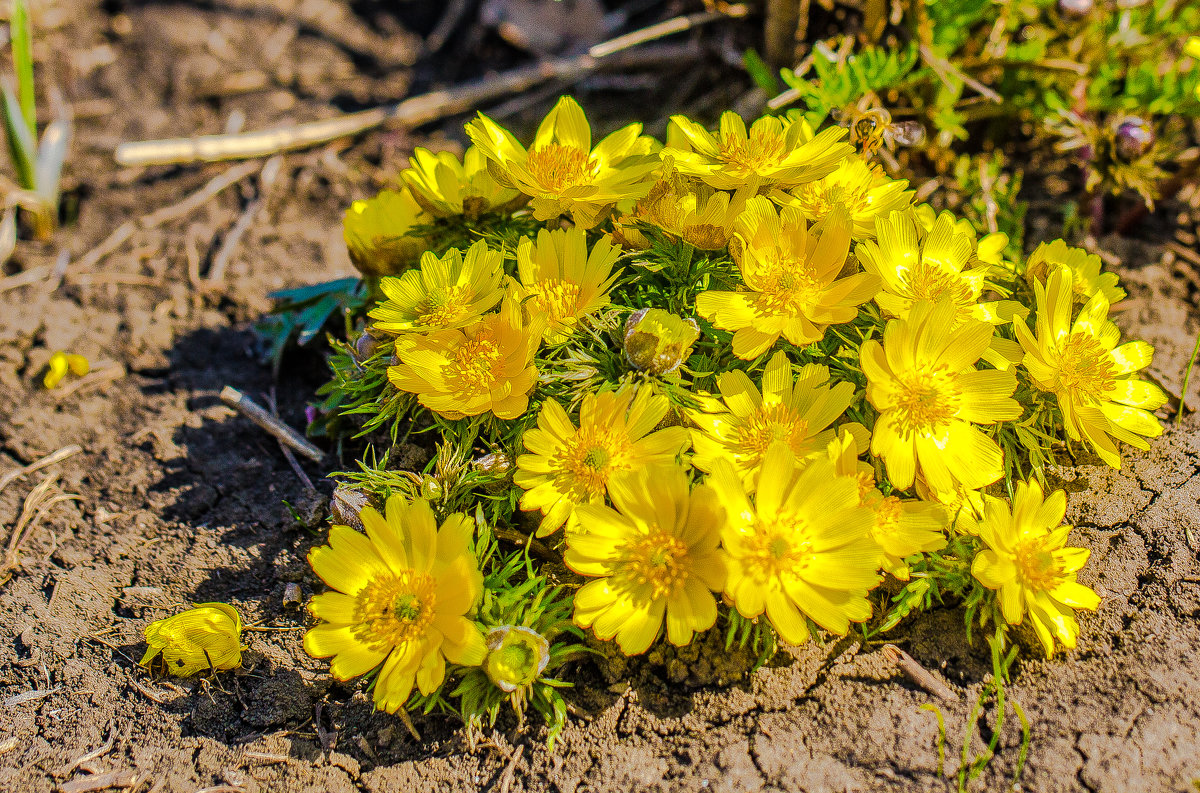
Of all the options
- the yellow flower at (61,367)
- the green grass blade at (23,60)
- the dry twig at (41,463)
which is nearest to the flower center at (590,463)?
the dry twig at (41,463)

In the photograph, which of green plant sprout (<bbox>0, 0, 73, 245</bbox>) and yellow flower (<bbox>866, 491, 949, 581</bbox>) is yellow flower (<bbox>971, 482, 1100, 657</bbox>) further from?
green plant sprout (<bbox>0, 0, 73, 245</bbox>)

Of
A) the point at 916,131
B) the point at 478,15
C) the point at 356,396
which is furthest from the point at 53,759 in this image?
the point at 478,15

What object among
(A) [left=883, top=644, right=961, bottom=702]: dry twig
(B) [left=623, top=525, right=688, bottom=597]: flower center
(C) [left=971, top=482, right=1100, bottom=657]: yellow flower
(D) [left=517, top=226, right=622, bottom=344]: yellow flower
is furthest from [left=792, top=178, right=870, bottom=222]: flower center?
(A) [left=883, top=644, right=961, bottom=702]: dry twig

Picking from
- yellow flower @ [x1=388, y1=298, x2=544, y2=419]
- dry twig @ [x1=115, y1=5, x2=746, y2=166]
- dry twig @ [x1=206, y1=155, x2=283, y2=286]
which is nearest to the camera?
yellow flower @ [x1=388, y1=298, x2=544, y2=419]

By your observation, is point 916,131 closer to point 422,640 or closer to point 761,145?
point 761,145

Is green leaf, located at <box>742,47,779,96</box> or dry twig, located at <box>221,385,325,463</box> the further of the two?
green leaf, located at <box>742,47,779,96</box>
